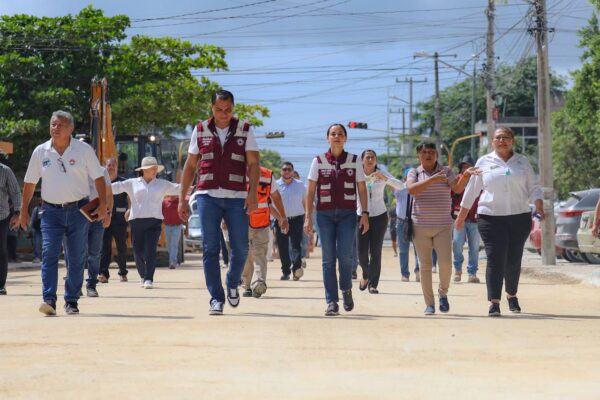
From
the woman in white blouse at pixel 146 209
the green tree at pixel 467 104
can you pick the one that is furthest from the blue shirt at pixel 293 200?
the green tree at pixel 467 104

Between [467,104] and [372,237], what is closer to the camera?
[372,237]

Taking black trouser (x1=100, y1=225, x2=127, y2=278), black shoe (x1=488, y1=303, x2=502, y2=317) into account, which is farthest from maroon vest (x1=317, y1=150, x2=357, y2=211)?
black trouser (x1=100, y1=225, x2=127, y2=278)

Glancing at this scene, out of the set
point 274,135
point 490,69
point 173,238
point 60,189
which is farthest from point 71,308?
point 274,135

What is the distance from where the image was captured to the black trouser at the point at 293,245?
20719 millimetres

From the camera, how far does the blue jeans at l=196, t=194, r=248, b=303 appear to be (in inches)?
484

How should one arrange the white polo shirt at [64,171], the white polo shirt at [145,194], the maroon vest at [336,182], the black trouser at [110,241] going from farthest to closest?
1. the black trouser at [110,241]
2. the white polo shirt at [145,194]
3. the maroon vest at [336,182]
4. the white polo shirt at [64,171]

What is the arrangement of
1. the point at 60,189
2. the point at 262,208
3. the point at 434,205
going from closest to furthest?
the point at 60,189 < the point at 434,205 < the point at 262,208

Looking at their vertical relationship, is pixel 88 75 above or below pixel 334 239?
above

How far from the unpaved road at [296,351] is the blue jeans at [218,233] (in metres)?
0.42

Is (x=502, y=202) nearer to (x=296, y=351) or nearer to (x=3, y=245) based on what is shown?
(x=296, y=351)

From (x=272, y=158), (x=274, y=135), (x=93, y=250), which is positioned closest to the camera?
(x=93, y=250)

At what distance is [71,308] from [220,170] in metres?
2.15

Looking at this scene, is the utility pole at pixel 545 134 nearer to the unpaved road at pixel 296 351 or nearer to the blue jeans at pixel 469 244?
the blue jeans at pixel 469 244

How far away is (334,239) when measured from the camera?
42.7 ft
